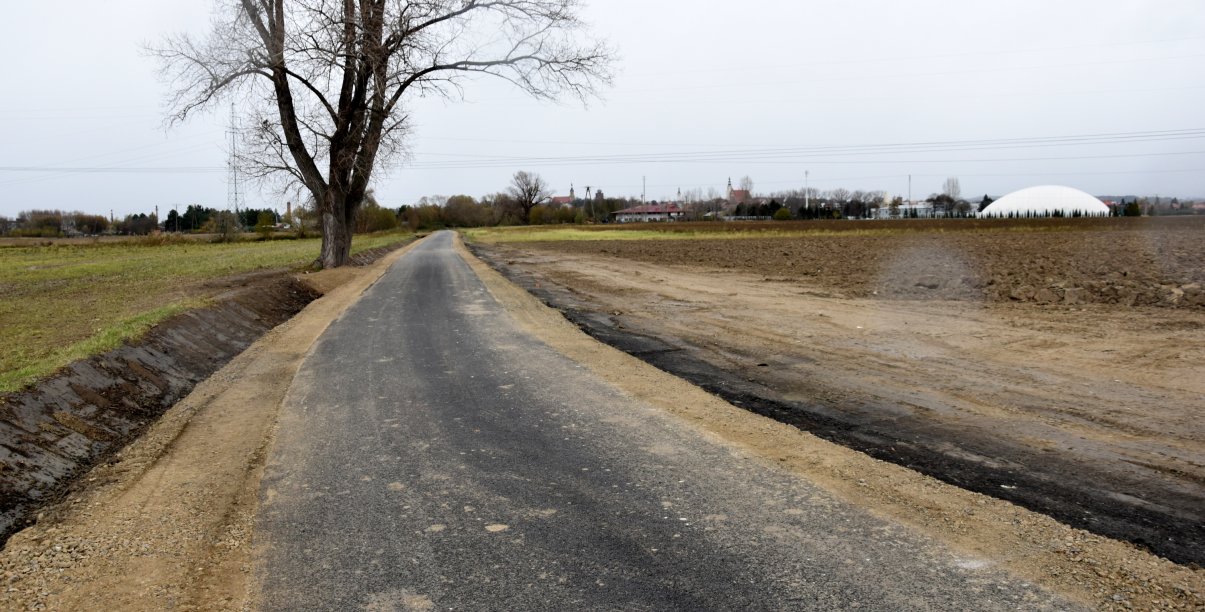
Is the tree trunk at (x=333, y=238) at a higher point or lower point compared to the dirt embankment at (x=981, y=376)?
higher

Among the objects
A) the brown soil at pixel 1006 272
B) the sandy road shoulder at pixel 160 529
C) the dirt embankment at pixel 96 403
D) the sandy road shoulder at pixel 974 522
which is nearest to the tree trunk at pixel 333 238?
the brown soil at pixel 1006 272

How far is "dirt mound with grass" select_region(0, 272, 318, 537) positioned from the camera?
5527 millimetres

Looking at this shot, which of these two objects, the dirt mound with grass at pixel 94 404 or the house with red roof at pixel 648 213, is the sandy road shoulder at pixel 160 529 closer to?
the dirt mound with grass at pixel 94 404

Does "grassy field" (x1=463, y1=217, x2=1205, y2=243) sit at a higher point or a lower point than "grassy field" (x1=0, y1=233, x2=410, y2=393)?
higher

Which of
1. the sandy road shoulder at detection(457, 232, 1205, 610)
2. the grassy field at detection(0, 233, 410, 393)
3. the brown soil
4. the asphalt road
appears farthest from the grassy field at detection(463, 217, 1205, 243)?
the asphalt road

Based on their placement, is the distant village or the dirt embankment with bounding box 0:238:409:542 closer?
the dirt embankment with bounding box 0:238:409:542

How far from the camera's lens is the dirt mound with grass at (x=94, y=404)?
553 cm

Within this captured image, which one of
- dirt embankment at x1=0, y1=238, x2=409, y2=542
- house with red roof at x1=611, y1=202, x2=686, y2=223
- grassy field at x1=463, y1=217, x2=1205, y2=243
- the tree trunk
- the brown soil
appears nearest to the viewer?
dirt embankment at x1=0, y1=238, x2=409, y2=542

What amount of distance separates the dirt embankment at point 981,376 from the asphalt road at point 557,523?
1.26m

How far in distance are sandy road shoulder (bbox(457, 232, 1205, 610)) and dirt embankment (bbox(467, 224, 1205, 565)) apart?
22cm

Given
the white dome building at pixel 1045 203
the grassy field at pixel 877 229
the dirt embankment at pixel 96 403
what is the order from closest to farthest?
1. the dirt embankment at pixel 96 403
2. the grassy field at pixel 877 229
3. the white dome building at pixel 1045 203

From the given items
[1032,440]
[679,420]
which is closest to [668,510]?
[679,420]

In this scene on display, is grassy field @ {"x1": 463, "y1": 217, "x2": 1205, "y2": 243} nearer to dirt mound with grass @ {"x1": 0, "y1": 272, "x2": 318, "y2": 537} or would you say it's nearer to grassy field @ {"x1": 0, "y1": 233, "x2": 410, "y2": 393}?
grassy field @ {"x1": 0, "y1": 233, "x2": 410, "y2": 393}

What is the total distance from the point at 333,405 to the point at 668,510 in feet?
13.9
